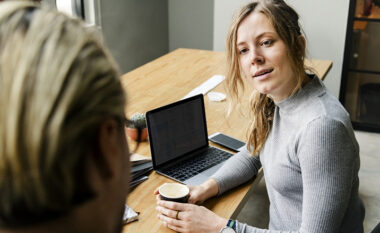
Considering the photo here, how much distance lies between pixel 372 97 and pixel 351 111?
22 cm

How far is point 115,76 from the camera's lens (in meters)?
0.42

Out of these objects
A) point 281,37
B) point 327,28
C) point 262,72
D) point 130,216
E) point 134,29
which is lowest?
point 130,216

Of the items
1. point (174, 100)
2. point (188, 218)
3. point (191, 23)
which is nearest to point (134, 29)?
point (191, 23)

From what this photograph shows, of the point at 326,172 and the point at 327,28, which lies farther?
the point at 327,28

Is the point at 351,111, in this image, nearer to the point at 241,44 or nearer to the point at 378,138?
the point at 378,138

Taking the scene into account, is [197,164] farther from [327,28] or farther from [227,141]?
[327,28]

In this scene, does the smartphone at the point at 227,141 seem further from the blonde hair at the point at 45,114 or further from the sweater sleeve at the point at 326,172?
the blonde hair at the point at 45,114

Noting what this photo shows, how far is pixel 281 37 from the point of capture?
1.31 meters

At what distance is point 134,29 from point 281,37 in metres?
3.43

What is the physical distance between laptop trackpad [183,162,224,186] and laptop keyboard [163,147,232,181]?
2cm

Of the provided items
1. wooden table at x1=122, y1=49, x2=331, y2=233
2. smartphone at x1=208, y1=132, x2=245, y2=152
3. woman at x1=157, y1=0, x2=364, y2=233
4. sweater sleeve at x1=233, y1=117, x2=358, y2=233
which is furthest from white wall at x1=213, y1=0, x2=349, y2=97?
sweater sleeve at x1=233, y1=117, x2=358, y2=233

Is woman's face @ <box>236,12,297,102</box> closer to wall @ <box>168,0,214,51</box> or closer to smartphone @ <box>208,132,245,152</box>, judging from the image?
smartphone @ <box>208,132,245,152</box>

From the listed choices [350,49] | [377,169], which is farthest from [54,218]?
[350,49]

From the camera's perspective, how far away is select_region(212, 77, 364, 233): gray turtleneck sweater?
1.13 m
